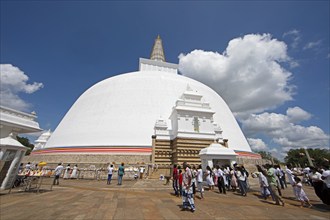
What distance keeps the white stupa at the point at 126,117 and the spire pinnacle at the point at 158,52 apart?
11990 mm

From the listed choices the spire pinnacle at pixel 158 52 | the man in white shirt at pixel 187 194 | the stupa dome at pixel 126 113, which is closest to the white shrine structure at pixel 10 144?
the stupa dome at pixel 126 113

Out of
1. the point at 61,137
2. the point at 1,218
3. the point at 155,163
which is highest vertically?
the point at 61,137

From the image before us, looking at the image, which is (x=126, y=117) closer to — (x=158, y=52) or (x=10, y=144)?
(x=10, y=144)

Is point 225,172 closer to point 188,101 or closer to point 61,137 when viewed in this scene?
point 188,101

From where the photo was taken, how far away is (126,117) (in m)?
18.0

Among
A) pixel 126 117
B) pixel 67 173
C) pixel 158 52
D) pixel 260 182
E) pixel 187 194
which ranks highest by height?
pixel 158 52

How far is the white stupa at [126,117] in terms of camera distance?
16281mm

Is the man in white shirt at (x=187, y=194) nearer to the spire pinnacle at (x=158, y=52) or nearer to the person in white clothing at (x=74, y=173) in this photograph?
the person in white clothing at (x=74, y=173)

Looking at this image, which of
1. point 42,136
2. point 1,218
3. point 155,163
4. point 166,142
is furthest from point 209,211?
point 42,136

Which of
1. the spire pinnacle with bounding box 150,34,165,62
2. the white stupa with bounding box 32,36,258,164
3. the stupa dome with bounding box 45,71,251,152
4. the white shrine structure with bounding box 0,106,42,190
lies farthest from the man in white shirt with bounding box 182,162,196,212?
the spire pinnacle with bounding box 150,34,165,62

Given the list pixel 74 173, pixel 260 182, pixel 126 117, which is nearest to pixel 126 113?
pixel 126 117

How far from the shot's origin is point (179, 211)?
482 cm

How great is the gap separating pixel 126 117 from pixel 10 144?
10.5m

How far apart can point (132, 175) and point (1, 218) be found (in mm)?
9502
